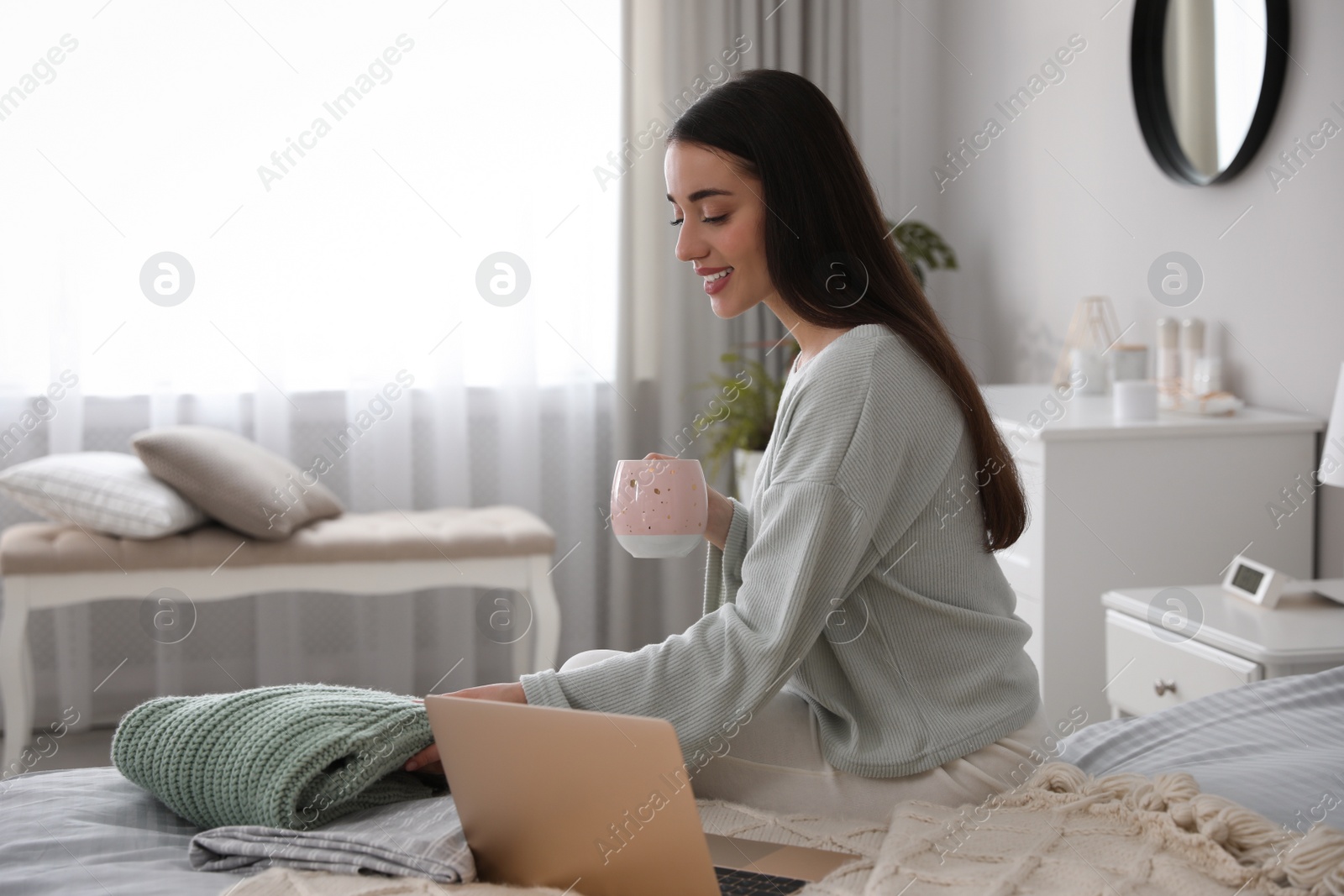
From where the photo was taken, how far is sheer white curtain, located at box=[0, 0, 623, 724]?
3.24 m

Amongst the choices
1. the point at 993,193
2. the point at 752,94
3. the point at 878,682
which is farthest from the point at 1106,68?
the point at 878,682

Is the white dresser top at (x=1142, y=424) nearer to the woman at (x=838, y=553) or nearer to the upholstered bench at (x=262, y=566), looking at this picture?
the woman at (x=838, y=553)

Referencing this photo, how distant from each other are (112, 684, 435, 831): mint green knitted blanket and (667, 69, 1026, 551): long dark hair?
59 centimetres

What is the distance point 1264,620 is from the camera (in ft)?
6.00

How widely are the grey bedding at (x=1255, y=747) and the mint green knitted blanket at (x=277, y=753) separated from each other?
716mm

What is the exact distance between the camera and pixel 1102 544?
7.45 feet

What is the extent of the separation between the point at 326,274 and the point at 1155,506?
7.64 ft

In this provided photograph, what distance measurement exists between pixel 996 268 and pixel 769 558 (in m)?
2.70

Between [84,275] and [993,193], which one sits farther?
[993,193]

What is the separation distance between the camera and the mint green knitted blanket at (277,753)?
3.29 feet

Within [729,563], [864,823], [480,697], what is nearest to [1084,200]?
[729,563]

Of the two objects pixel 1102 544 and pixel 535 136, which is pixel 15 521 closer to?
pixel 535 136

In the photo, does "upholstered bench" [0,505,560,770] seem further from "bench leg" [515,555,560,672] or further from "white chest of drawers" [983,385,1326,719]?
"white chest of drawers" [983,385,1326,719]

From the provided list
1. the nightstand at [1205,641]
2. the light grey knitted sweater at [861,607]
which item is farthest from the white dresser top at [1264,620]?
the light grey knitted sweater at [861,607]
